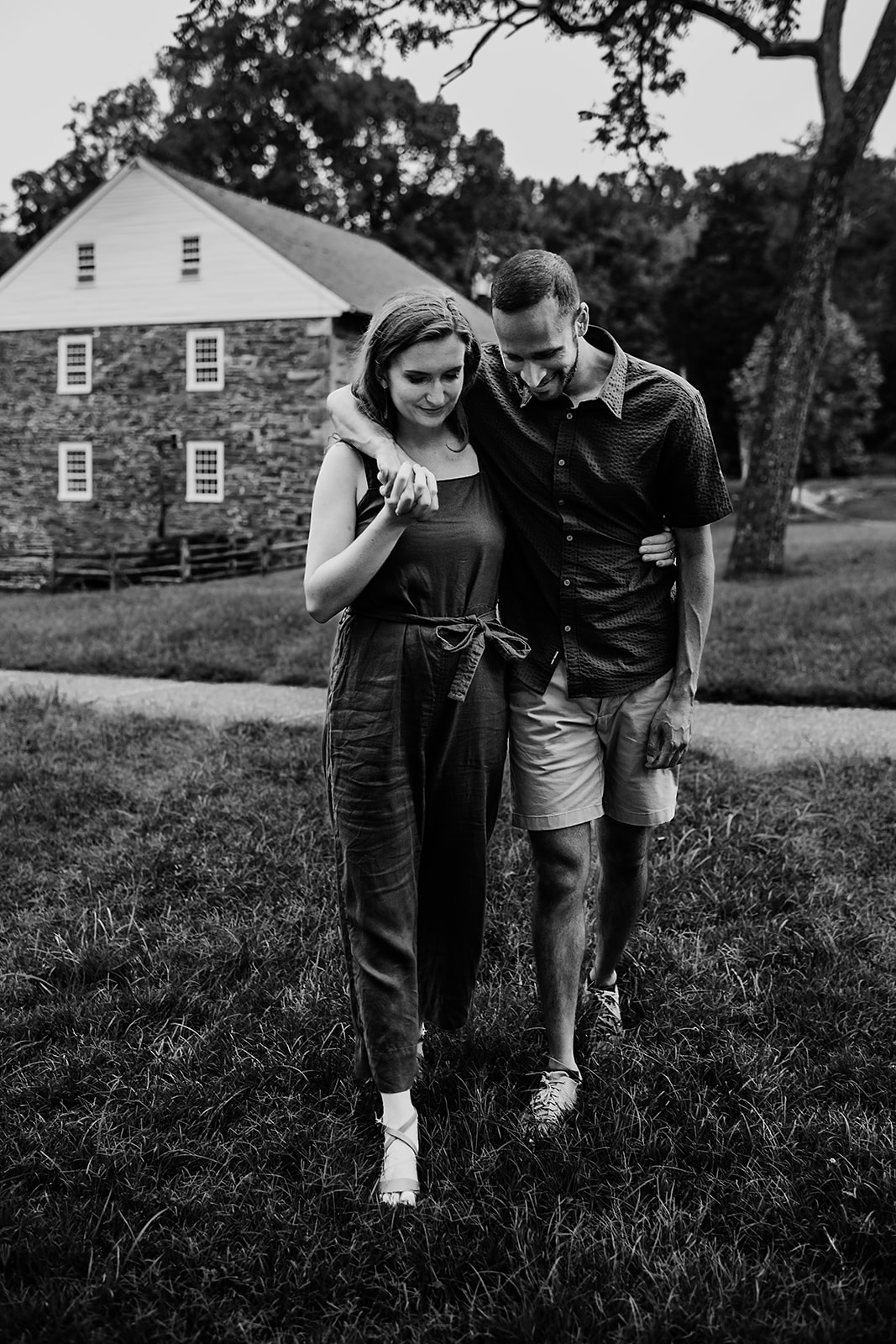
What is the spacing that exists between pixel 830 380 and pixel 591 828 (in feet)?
102

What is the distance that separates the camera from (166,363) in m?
26.6

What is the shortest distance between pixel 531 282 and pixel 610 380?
36 cm

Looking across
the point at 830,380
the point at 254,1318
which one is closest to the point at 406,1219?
the point at 254,1318

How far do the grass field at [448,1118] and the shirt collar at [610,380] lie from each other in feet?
5.54

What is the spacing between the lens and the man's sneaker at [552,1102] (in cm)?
268

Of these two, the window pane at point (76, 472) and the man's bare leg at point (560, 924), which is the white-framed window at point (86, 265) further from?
the man's bare leg at point (560, 924)

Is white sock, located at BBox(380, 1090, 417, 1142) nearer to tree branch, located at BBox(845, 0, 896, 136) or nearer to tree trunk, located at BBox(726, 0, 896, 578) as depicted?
tree trunk, located at BBox(726, 0, 896, 578)

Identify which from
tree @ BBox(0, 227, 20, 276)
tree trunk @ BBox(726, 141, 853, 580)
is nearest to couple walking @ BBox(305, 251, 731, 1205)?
tree trunk @ BBox(726, 141, 853, 580)

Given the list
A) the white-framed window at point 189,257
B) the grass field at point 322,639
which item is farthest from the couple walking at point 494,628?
the white-framed window at point 189,257

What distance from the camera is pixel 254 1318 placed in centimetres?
214

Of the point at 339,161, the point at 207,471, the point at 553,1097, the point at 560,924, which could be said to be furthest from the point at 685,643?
the point at 339,161

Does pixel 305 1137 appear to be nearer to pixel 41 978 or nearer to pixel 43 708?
pixel 41 978

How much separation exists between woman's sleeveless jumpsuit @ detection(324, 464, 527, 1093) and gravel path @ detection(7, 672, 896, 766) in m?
2.98

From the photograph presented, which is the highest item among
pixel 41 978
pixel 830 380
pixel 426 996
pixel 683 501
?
pixel 830 380
